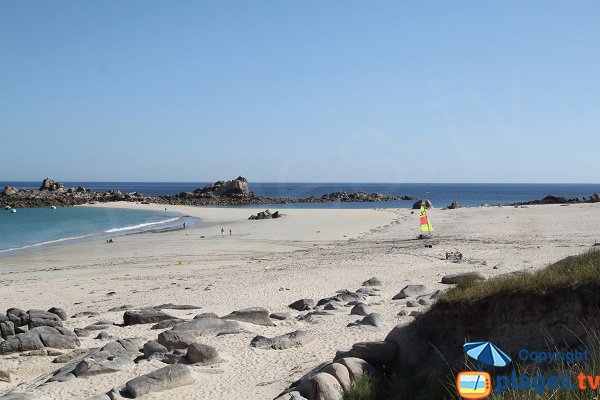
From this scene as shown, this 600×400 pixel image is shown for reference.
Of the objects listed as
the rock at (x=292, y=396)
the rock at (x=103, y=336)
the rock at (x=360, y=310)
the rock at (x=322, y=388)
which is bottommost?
the rock at (x=103, y=336)

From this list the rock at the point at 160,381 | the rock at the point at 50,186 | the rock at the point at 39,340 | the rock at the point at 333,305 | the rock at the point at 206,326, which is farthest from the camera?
the rock at the point at 50,186

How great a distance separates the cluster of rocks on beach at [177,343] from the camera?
9.52 m

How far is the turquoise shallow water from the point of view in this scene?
138 feet

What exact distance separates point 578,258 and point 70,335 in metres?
11.1

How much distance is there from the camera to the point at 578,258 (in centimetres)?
1062

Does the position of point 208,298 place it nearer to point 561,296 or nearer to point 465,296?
point 465,296

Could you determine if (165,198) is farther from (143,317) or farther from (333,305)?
(333,305)

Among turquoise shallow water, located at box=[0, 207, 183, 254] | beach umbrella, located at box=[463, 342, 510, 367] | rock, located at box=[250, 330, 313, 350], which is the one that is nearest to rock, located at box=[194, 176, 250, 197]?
turquoise shallow water, located at box=[0, 207, 183, 254]

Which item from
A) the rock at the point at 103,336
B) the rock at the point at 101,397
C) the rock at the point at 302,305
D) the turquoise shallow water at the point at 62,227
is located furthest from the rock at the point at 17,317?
the turquoise shallow water at the point at 62,227

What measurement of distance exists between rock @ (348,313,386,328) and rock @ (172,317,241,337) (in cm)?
299

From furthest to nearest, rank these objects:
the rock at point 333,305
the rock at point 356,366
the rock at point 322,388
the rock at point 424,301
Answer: the rock at point 333,305 → the rock at point 424,301 → the rock at point 356,366 → the rock at point 322,388

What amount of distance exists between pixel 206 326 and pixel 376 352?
18.4 feet

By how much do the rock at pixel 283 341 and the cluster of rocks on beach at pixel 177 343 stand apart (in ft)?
0.07

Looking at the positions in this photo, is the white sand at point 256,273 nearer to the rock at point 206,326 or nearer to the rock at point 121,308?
the rock at point 121,308
